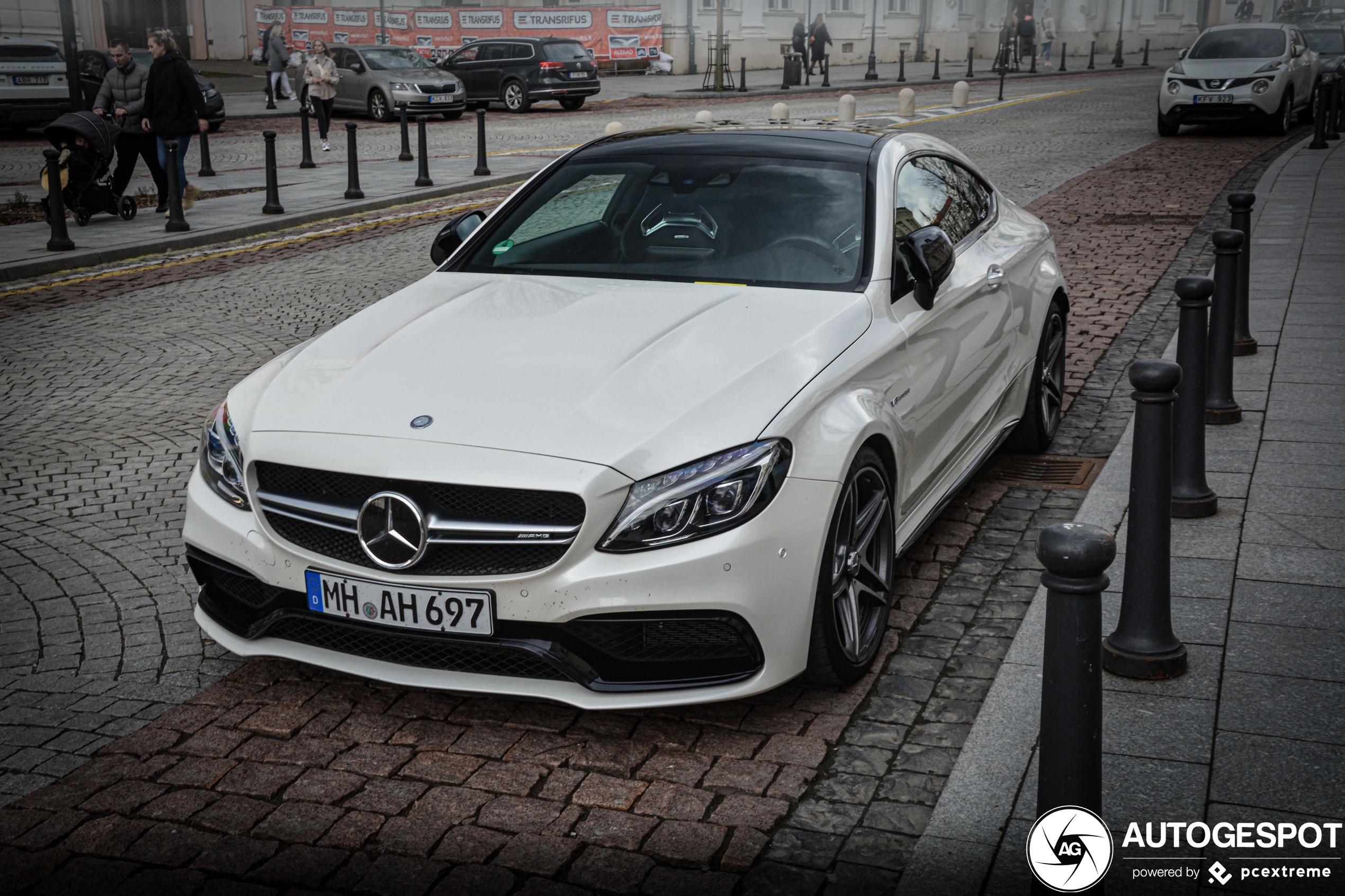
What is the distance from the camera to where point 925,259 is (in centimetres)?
452

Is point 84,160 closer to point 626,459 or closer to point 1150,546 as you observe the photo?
point 626,459

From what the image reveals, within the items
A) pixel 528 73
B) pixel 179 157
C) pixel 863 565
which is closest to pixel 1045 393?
pixel 863 565

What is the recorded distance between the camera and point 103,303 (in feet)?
34.0

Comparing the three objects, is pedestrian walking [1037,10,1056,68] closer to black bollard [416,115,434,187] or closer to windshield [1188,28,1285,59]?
windshield [1188,28,1285,59]

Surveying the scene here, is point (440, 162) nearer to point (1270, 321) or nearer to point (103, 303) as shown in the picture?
point (103, 303)

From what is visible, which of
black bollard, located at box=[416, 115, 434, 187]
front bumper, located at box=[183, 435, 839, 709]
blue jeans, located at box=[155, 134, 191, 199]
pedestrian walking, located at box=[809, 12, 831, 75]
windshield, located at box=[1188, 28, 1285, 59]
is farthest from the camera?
pedestrian walking, located at box=[809, 12, 831, 75]

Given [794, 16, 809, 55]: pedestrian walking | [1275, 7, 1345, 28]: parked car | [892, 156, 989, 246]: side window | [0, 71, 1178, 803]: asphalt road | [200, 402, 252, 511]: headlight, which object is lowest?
[0, 71, 1178, 803]: asphalt road

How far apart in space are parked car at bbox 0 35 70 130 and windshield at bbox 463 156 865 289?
20.5 m

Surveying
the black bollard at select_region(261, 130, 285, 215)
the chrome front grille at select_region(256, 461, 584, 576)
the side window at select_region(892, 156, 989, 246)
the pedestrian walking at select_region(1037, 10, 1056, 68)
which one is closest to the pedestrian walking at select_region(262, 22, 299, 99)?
the black bollard at select_region(261, 130, 285, 215)

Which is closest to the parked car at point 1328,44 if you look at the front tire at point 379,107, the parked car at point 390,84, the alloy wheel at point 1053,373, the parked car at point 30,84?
the parked car at point 390,84

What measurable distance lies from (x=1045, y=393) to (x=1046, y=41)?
189 feet

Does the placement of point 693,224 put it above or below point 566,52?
below

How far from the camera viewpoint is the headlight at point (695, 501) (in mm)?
3400

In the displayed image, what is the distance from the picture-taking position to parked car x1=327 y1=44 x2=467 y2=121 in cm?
2809
